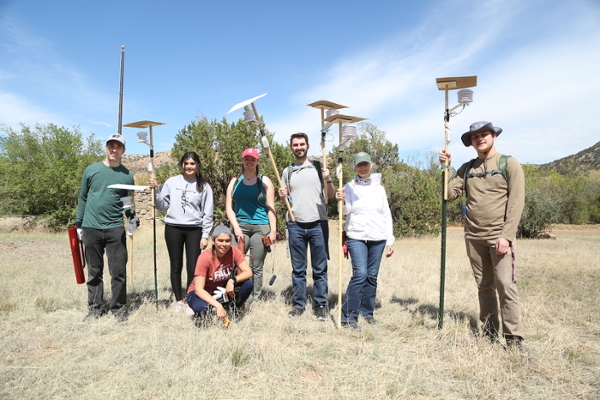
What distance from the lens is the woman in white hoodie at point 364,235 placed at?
434cm

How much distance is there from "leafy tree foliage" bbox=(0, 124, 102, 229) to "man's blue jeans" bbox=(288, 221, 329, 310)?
15.7 meters

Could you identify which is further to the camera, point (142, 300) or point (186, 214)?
point (142, 300)

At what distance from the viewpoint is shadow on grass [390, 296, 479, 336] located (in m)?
4.52

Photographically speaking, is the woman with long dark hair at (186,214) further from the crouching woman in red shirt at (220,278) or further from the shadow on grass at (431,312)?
the shadow on grass at (431,312)

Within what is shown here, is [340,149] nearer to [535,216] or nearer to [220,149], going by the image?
[220,149]

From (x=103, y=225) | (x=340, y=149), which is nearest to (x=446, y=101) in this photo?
(x=340, y=149)

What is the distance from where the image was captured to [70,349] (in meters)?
3.70

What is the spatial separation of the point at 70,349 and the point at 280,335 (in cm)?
198

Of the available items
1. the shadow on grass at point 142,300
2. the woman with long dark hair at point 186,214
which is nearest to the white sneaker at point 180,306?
the woman with long dark hair at point 186,214

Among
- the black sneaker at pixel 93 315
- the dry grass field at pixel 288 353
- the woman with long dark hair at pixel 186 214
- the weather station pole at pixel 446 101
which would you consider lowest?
the dry grass field at pixel 288 353

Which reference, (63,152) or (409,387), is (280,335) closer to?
(409,387)

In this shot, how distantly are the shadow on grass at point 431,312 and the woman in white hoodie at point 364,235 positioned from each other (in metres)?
0.83

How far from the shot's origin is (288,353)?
357 centimetres

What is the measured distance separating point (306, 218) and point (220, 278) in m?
1.22
